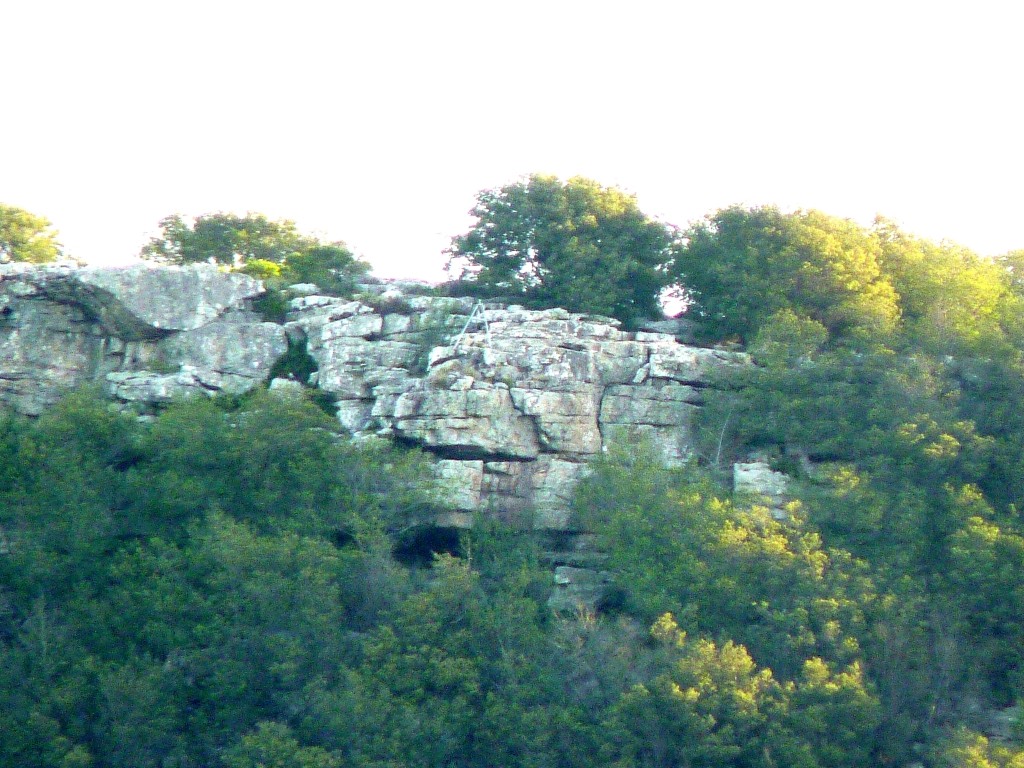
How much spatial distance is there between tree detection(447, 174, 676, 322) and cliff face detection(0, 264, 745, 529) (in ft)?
4.30

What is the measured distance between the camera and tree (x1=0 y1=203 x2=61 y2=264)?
96.0 ft

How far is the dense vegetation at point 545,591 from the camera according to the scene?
1831 cm

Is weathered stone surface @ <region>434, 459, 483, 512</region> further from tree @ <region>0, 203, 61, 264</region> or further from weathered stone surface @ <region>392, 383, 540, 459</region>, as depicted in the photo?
tree @ <region>0, 203, 61, 264</region>

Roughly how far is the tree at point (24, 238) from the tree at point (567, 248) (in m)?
11.0

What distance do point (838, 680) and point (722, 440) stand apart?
230 inches

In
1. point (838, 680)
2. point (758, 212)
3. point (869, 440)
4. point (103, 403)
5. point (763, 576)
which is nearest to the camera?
point (838, 680)

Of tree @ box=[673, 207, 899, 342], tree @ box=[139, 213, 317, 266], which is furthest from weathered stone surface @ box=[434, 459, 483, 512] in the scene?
tree @ box=[139, 213, 317, 266]

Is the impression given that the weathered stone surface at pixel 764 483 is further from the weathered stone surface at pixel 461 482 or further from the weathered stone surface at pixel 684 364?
the weathered stone surface at pixel 461 482

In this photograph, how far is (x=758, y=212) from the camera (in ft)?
85.4

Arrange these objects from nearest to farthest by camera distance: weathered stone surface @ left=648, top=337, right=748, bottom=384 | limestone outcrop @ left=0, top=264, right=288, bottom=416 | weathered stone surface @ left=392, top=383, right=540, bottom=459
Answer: weathered stone surface @ left=392, top=383, right=540, bottom=459 < weathered stone surface @ left=648, top=337, right=748, bottom=384 < limestone outcrop @ left=0, top=264, right=288, bottom=416

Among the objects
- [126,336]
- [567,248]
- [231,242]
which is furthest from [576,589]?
[231,242]

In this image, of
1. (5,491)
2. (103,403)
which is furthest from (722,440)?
(5,491)

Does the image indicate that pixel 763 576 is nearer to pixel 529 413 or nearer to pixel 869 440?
pixel 869 440

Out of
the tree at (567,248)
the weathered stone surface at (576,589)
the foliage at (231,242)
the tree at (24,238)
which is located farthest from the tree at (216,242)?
the weathered stone surface at (576,589)
